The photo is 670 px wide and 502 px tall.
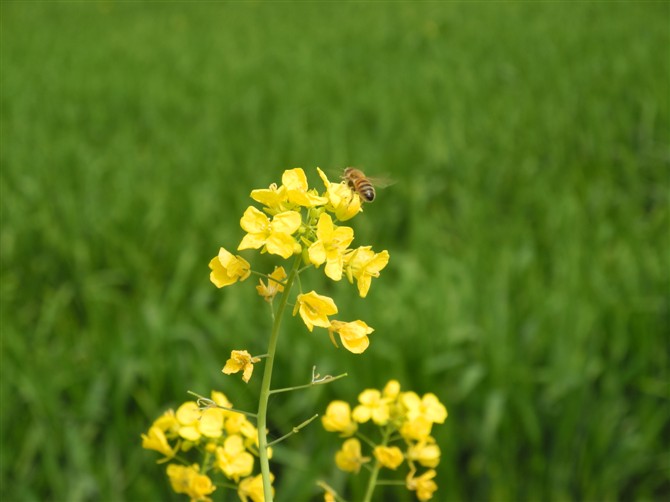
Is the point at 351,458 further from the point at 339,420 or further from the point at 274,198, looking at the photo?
the point at 274,198

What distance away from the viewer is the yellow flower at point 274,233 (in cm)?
41

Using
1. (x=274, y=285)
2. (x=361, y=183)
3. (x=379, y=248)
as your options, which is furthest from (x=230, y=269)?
(x=379, y=248)

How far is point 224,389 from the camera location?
2.12 m

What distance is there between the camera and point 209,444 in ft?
1.72

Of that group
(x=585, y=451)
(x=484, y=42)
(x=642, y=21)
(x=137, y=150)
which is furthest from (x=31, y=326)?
(x=642, y=21)

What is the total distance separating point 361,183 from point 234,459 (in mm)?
312

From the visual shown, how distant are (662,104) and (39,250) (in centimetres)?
285

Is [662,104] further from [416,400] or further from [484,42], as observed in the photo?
[416,400]

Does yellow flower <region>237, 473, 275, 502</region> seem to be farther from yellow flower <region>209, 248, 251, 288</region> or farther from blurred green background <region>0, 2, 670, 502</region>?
blurred green background <region>0, 2, 670, 502</region>

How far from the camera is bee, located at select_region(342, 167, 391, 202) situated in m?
0.72

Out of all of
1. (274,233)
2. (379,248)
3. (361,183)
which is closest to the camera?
(274,233)

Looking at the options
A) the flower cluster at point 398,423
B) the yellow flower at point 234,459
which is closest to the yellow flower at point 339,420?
the flower cluster at point 398,423

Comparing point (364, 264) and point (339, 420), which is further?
point (339, 420)

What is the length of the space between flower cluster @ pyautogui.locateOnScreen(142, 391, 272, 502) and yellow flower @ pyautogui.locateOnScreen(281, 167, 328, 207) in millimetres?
110
